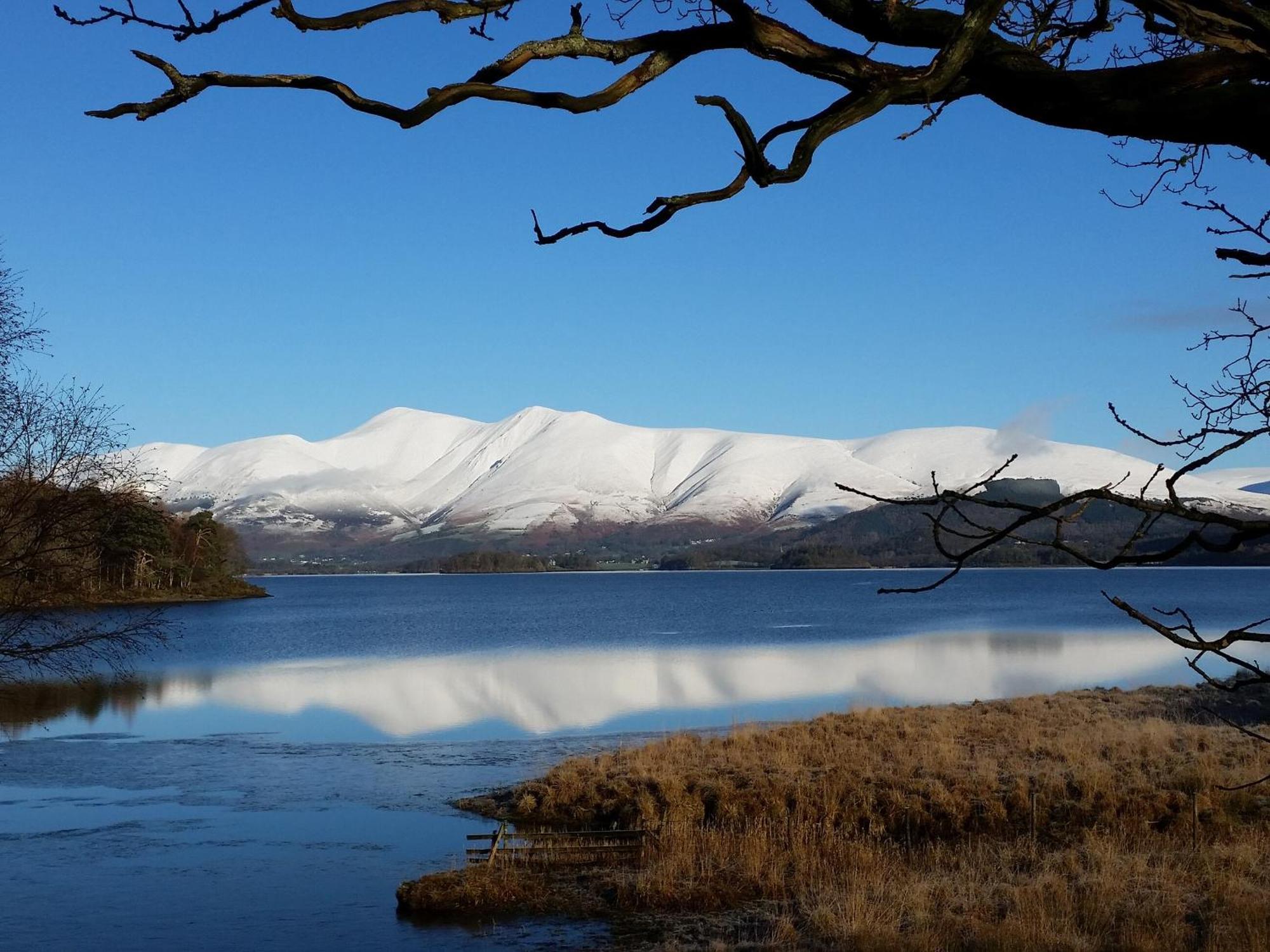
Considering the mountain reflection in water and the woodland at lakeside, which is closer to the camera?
the woodland at lakeside

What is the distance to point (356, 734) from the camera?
40.4 m

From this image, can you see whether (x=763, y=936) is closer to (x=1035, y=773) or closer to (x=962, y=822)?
(x=962, y=822)

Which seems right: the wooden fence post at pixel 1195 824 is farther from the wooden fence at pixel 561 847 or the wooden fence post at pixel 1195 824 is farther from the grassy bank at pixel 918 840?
the wooden fence at pixel 561 847

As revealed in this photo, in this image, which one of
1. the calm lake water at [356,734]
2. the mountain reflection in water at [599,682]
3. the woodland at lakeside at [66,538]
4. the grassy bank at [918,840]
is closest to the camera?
the grassy bank at [918,840]

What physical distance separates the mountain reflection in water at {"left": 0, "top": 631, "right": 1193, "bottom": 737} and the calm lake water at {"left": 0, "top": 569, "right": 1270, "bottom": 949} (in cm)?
27

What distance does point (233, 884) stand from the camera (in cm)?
2080

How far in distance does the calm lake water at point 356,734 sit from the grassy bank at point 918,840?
1684mm

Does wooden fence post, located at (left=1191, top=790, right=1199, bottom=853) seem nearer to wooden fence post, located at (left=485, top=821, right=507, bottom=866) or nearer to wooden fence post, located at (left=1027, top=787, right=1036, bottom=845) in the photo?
wooden fence post, located at (left=1027, top=787, right=1036, bottom=845)

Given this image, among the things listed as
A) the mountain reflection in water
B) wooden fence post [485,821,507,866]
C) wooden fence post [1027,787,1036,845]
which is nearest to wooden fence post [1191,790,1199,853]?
wooden fence post [1027,787,1036,845]

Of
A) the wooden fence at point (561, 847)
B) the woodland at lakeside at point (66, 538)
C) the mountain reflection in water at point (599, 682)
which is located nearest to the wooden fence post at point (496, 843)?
the wooden fence at point (561, 847)

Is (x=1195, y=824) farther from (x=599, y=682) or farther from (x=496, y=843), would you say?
(x=599, y=682)

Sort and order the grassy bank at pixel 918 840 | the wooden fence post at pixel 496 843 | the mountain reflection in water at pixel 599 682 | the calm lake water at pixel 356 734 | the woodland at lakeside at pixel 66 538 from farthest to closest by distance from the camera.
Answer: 1. the mountain reflection in water at pixel 599 682
2. the wooden fence post at pixel 496 843
3. the calm lake water at pixel 356 734
4. the woodland at lakeside at pixel 66 538
5. the grassy bank at pixel 918 840

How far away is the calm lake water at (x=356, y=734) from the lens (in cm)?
1947

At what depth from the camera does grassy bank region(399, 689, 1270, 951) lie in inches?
600
